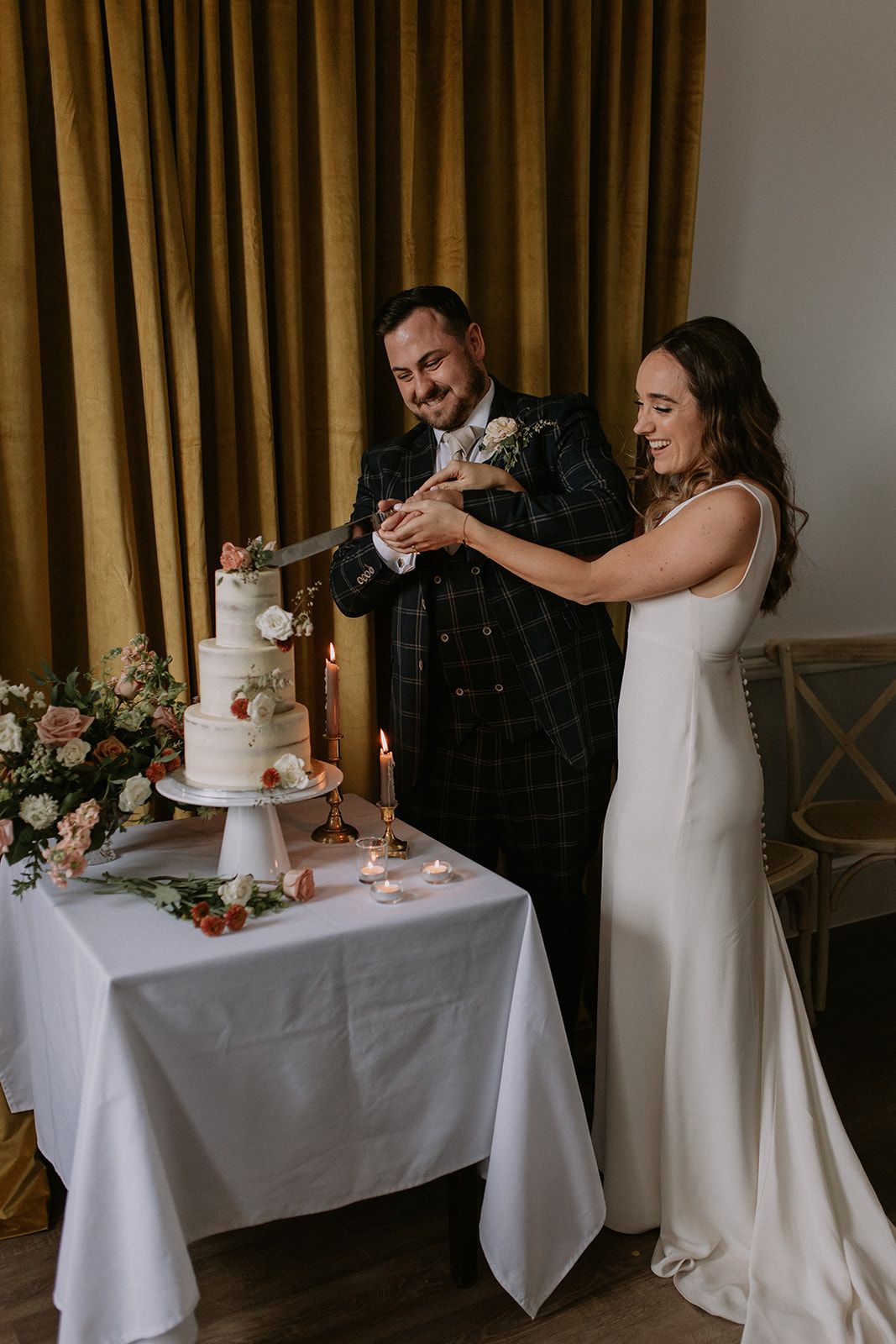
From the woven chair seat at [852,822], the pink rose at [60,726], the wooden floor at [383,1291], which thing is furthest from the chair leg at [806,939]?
the pink rose at [60,726]

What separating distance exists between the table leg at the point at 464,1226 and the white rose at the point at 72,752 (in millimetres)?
973

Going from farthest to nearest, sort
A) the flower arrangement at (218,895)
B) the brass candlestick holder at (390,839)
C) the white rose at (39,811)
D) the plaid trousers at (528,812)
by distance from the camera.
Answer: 1. the plaid trousers at (528,812)
2. the brass candlestick holder at (390,839)
3. the white rose at (39,811)
4. the flower arrangement at (218,895)

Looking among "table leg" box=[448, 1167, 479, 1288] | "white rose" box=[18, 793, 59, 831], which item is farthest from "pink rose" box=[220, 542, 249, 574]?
"table leg" box=[448, 1167, 479, 1288]

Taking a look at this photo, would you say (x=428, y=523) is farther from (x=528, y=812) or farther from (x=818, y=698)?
(x=818, y=698)

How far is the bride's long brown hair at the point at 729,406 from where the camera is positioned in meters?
2.06

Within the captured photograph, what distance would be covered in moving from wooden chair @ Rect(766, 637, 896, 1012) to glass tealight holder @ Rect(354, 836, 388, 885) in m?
1.69

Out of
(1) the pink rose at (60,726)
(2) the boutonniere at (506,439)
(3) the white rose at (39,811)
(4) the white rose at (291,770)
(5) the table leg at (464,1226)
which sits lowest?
(5) the table leg at (464,1226)

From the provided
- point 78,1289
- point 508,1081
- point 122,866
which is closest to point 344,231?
point 122,866

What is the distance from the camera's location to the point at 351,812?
2.50m

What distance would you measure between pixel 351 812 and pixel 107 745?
609 mm

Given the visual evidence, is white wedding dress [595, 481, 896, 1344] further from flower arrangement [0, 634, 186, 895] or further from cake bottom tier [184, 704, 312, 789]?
flower arrangement [0, 634, 186, 895]

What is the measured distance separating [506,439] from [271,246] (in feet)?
2.37

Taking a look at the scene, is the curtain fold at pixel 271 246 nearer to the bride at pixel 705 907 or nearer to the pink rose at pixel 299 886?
the bride at pixel 705 907

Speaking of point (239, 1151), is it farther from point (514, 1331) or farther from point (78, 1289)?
point (514, 1331)
